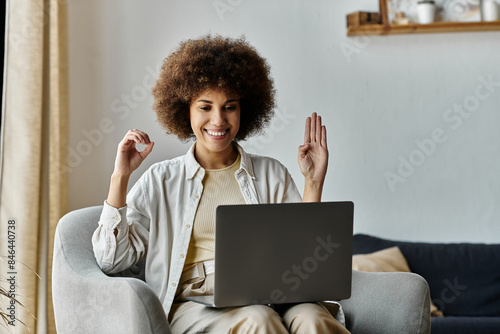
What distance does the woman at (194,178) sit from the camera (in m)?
1.74

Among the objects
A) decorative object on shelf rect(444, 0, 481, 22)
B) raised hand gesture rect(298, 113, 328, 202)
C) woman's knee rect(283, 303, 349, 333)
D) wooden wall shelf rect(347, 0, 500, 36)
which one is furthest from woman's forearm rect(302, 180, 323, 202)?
decorative object on shelf rect(444, 0, 481, 22)

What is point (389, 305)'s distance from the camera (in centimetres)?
179

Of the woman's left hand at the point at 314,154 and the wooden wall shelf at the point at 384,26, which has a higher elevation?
the wooden wall shelf at the point at 384,26

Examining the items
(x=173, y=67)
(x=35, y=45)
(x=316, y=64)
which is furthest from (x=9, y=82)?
(x=316, y=64)

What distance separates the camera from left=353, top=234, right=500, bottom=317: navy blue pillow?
2789 millimetres

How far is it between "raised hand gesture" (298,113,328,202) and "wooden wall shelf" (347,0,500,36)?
1186 mm

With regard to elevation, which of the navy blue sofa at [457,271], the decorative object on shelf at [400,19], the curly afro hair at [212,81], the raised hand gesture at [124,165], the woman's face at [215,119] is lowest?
the navy blue sofa at [457,271]

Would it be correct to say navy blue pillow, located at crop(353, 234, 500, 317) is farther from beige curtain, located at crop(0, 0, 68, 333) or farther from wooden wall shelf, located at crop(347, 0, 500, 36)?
beige curtain, located at crop(0, 0, 68, 333)

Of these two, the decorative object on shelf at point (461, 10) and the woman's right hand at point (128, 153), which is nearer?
the woman's right hand at point (128, 153)

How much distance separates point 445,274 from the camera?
9.35 ft

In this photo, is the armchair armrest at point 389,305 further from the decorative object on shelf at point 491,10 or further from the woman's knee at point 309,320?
the decorative object on shelf at point 491,10

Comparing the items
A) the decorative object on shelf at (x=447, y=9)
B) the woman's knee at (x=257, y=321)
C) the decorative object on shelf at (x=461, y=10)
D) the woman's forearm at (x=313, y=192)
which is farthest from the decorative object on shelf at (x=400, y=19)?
the woman's knee at (x=257, y=321)

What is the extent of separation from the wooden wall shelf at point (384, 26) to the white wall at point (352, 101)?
0.18 feet

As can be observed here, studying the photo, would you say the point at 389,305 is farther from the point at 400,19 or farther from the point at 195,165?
the point at 400,19
